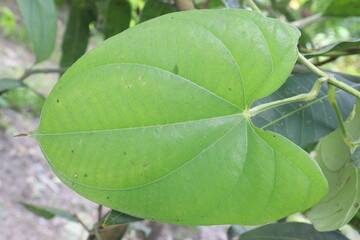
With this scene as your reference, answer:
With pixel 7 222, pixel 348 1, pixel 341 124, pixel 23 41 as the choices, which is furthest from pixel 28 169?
pixel 341 124

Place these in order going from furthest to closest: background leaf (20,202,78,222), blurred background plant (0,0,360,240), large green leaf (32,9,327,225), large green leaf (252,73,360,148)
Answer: background leaf (20,202,78,222) < blurred background plant (0,0,360,240) < large green leaf (252,73,360,148) < large green leaf (32,9,327,225)

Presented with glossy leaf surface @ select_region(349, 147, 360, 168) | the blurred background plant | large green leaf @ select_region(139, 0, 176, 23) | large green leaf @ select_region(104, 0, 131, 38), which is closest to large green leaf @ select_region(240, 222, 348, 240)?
the blurred background plant

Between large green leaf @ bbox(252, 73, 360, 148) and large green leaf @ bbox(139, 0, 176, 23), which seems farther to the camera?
large green leaf @ bbox(139, 0, 176, 23)

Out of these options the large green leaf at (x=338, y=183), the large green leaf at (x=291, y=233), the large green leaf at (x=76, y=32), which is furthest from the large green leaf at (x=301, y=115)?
the large green leaf at (x=76, y=32)

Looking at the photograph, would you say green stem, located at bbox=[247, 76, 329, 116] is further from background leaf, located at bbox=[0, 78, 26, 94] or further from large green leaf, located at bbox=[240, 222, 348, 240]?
background leaf, located at bbox=[0, 78, 26, 94]

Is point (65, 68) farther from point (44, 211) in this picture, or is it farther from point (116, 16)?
point (44, 211)

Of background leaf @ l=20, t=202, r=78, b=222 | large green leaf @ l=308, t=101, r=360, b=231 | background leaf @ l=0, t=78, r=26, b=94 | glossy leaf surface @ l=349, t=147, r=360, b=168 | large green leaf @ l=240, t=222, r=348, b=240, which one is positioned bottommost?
background leaf @ l=20, t=202, r=78, b=222

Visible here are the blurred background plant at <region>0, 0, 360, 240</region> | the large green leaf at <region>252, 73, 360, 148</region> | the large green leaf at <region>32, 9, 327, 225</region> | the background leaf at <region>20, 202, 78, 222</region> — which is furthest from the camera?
the background leaf at <region>20, 202, 78, 222</region>
